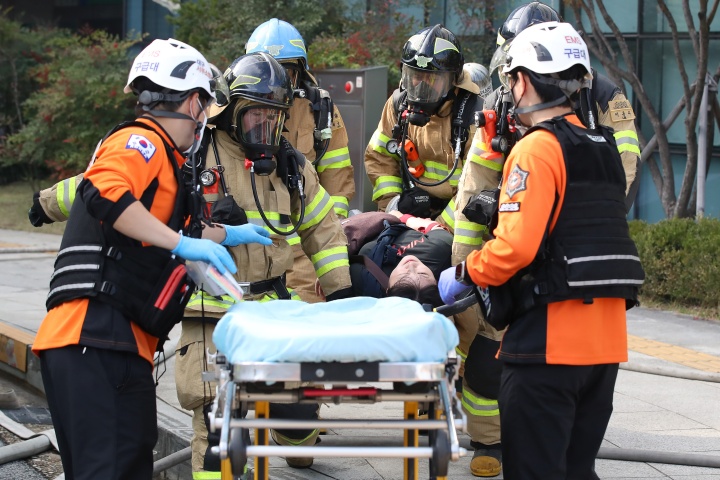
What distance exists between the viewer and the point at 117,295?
3846 mm

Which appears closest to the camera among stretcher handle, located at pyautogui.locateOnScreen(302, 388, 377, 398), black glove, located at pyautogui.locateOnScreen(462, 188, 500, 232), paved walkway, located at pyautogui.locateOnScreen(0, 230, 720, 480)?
stretcher handle, located at pyautogui.locateOnScreen(302, 388, 377, 398)

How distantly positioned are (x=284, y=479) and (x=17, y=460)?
62.5 inches

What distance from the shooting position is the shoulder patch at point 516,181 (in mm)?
3711

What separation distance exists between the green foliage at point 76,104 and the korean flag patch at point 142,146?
41.8 ft

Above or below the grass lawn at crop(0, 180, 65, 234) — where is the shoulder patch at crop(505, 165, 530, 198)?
above

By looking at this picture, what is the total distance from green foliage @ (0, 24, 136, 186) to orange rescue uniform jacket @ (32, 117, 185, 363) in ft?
41.7

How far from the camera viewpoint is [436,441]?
3.30 m

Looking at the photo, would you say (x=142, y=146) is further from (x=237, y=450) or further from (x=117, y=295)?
(x=237, y=450)

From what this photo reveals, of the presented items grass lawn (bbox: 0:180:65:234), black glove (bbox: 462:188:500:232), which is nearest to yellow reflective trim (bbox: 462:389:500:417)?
black glove (bbox: 462:188:500:232)

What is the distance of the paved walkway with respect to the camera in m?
5.39

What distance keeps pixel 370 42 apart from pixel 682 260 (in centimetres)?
623

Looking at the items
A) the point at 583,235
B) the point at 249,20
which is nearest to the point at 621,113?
the point at 583,235

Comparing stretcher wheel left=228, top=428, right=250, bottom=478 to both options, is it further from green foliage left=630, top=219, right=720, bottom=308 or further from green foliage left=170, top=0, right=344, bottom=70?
green foliage left=170, top=0, right=344, bottom=70

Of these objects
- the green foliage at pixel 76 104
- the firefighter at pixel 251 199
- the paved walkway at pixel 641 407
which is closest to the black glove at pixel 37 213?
the firefighter at pixel 251 199
